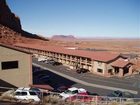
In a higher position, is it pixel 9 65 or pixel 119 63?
pixel 9 65

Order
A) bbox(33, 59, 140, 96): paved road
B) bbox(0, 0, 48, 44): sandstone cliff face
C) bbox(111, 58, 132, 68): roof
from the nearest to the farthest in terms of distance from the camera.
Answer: bbox(33, 59, 140, 96): paved road
bbox(111, 58, 132, 68): roof
bbox(0, 0, 48, 44): sandstone cliff face

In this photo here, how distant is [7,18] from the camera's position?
16225 cm

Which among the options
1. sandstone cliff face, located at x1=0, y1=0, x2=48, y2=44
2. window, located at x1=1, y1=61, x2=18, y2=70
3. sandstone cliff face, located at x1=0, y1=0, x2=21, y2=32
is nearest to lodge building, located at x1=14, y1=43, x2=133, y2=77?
window, located at x1=1, y1=61, x2=18, y2=70

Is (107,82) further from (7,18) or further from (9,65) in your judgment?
(7,18)

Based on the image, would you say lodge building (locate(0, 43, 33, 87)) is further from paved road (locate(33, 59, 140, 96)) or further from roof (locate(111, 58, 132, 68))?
roof (locate(111, 58, 132, 68))

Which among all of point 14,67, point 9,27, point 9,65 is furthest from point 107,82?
point 9,27

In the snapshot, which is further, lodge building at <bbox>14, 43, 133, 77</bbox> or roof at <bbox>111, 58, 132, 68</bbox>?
lodge building at <bbox>14, 43, 133, 77</bbox>

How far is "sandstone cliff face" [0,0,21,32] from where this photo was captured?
157m

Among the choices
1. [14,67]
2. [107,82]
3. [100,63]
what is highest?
[14,67]

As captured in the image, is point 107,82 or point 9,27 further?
point 9,27

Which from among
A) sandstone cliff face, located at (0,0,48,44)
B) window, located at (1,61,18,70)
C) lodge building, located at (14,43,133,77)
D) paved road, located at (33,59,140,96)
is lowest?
paved road, located at (33,59,140,96)

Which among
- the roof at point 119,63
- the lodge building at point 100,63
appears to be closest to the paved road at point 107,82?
the lodge building at point 100,63

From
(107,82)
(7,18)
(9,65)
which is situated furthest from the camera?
(7,18)

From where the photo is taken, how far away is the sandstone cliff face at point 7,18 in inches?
6176
